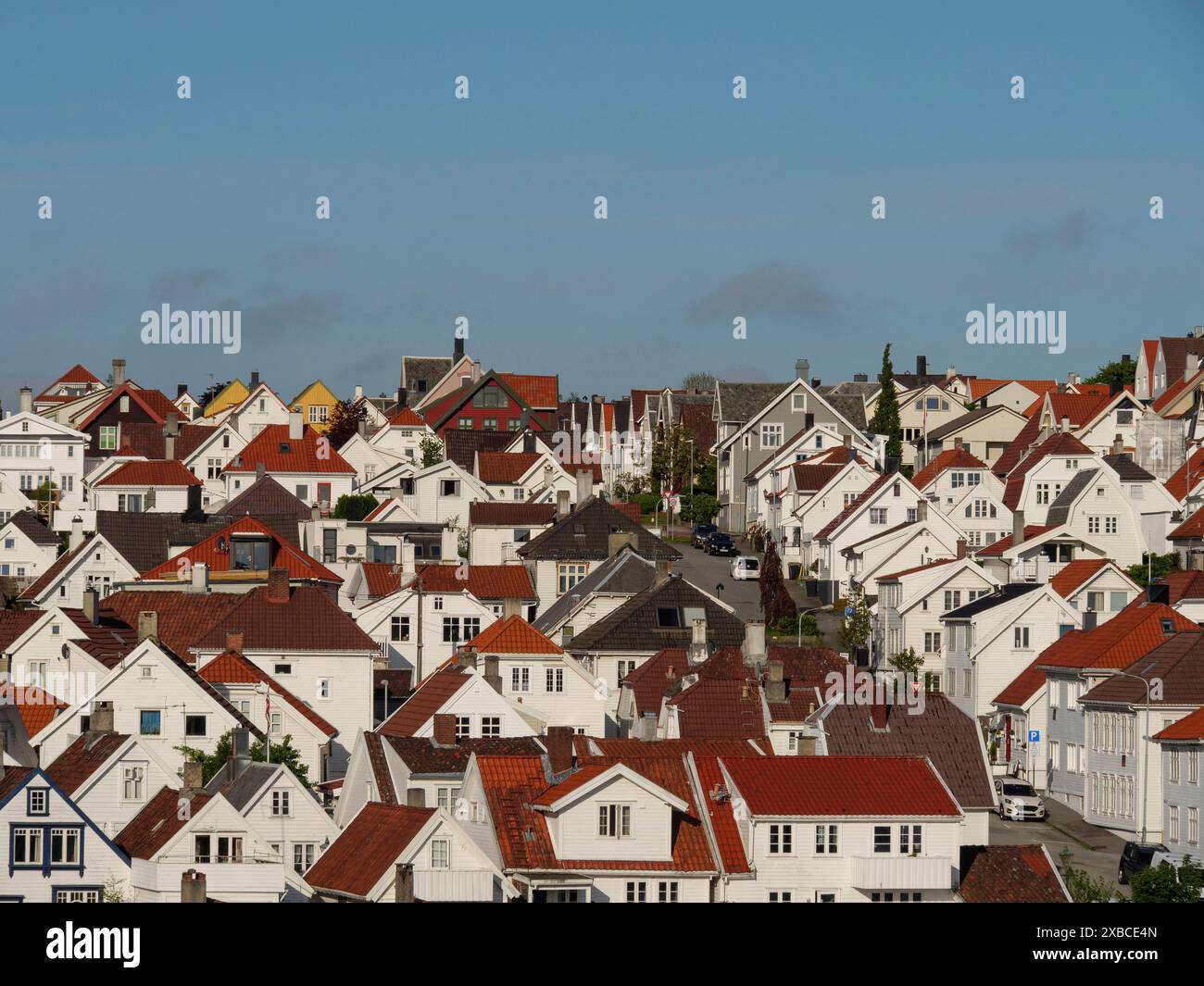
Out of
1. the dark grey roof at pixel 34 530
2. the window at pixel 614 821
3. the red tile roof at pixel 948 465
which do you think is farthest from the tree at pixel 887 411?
the window at pixel 614 821

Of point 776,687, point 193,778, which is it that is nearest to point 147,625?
point 193,778

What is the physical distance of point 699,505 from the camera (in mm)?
111188

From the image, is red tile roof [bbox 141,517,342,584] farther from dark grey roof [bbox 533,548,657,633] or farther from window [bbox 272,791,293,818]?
window [bbox 272,791,293,818]

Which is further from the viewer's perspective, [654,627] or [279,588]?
[654,627]

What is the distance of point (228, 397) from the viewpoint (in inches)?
6161

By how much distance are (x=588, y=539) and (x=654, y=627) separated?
13.7 metres

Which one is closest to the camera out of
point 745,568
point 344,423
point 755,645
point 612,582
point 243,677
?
point 755,645

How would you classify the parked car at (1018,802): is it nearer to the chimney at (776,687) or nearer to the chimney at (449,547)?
the chimney at (776,687)

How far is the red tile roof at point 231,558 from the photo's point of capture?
8556cm

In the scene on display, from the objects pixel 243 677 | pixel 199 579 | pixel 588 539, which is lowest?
pixel 243 677

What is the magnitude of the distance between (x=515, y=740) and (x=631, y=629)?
19.9 meters

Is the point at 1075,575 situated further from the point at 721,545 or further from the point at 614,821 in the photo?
the point at 614,821

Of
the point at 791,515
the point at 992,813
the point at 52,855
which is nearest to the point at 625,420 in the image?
the point at 791,515
